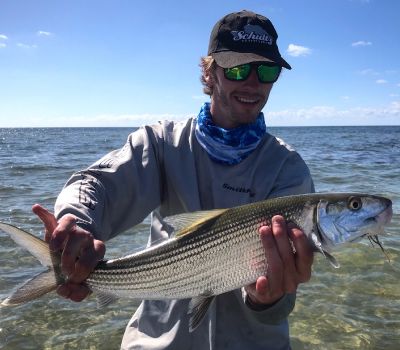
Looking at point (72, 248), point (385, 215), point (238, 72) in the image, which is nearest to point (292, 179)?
point (385, 215)

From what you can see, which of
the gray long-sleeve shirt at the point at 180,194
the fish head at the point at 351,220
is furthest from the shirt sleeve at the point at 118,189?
the fish head at the point at 351,220

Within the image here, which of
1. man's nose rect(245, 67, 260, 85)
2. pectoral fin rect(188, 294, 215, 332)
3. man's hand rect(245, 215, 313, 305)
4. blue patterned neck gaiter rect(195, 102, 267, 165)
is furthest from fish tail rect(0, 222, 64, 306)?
man's nose rect(245, 67, 260, 85)

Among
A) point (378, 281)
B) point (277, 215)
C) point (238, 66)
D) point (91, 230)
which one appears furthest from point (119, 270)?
point (378, 281)

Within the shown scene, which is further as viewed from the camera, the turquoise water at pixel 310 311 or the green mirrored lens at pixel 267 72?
the turquoise water at pixel 310 311

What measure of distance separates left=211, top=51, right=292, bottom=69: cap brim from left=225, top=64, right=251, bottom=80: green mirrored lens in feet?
0.12

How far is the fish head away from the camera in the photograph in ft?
9.57

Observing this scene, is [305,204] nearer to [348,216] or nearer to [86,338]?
[348,216]

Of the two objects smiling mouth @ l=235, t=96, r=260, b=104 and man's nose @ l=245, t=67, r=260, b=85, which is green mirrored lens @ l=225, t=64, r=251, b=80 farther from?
smiling mouth @ l=235, t=96, r=260, b=104

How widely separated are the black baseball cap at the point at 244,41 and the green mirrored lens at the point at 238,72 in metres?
0.04

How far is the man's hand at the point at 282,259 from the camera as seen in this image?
2846 millimetres

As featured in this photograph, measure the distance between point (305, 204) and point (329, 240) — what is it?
273 millimetres

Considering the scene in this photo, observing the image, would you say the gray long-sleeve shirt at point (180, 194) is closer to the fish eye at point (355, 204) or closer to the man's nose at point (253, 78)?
the man's nose at point (253, 78)

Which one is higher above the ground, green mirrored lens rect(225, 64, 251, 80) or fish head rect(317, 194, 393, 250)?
green mirrored lens rect(225, 64, 251, 80)

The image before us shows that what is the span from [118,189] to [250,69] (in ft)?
4.88
